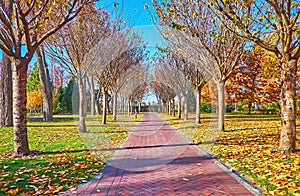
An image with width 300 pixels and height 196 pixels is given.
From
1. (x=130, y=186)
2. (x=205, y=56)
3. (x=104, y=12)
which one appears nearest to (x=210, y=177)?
(x=130, y=186)

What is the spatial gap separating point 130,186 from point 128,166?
147cm

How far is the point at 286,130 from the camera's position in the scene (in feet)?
22.1

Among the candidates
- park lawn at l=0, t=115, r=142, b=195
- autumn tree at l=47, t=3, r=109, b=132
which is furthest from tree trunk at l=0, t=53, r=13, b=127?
park lawn at l=0, t=115, r=142, b=195

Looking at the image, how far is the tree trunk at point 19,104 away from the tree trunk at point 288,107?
668cm

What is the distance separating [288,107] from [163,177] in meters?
3.83

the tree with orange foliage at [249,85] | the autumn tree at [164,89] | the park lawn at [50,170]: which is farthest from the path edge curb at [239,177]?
the autumn tree at [164,89]

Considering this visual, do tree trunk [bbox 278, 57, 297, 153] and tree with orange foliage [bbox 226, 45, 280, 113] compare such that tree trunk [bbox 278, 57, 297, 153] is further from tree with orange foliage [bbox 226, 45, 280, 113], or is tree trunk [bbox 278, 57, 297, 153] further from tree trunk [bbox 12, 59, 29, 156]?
tree with orange foliage [bbox 226, 45, 280, 113]

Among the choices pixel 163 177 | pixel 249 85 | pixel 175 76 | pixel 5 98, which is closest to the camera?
pixel 163 177

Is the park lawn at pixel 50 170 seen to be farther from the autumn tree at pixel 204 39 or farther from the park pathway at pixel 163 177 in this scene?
the autumn tree at pixel 204 39

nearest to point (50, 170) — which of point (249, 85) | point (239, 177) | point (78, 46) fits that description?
point (239, 177)

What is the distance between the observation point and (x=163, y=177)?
203 inches

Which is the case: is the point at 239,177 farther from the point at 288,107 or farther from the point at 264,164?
the point at 288,107

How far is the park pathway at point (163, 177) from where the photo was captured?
4350 millimetres

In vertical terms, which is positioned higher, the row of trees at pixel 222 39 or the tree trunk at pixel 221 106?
the row of trees at pixel 222 39
